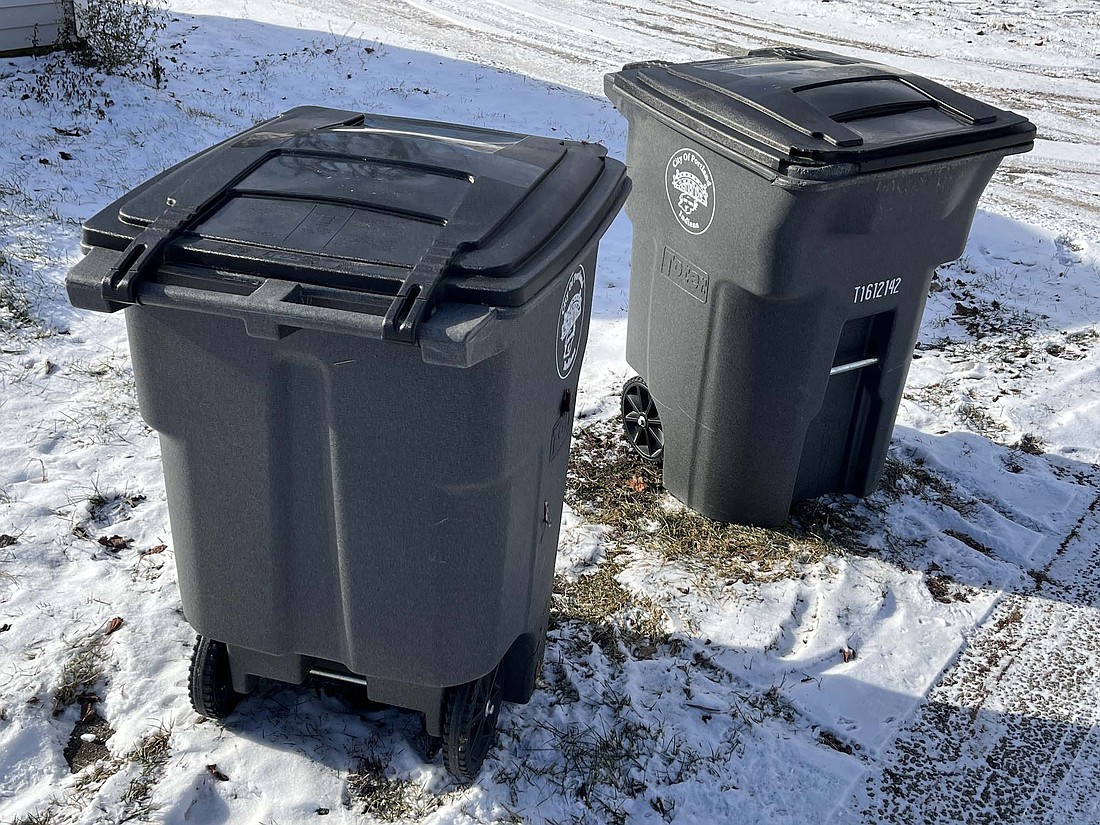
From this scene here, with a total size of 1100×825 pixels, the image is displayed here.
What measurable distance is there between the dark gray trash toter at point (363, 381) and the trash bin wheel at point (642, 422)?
1550 mm

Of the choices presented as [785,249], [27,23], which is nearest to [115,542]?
[785,249]

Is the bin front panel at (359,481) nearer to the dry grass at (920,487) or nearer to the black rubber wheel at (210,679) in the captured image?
→ the black rubber wheel at (210,679)

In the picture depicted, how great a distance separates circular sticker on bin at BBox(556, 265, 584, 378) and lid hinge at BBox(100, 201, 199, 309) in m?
0.92

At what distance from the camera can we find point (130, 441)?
423cm

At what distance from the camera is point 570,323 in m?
2.66

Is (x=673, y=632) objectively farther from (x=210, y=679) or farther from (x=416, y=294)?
(x=416, y=294)

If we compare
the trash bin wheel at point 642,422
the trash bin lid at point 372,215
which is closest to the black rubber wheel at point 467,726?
the trash bin lid at point 372,215

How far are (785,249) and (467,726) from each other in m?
1.83

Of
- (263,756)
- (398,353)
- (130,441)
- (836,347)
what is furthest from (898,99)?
(130,441)

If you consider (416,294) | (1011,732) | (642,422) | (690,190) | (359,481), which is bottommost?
(1011,732)

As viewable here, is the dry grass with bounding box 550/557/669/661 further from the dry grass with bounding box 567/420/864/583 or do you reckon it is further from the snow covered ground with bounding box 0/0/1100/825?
the dry grass with bounding box 567/420/864/583

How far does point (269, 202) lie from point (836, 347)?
2189mm

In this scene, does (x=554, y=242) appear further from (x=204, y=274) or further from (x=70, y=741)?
(x=70, y=741)

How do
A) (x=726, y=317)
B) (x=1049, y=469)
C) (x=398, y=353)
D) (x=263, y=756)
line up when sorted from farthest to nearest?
(x=1049, y=469) < (x=726, y=317) < (x=263, y=756) < (x=398, y=353)
